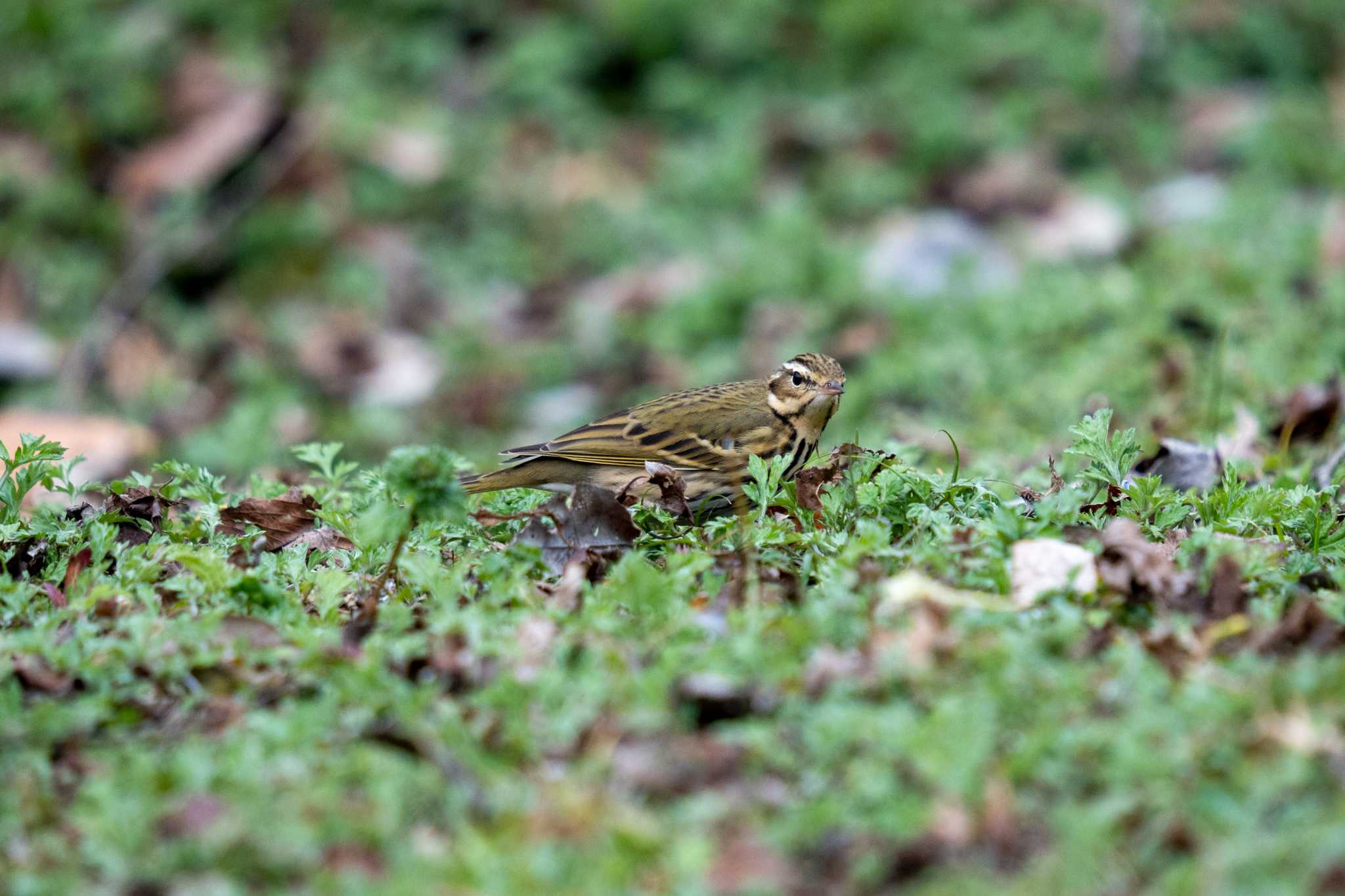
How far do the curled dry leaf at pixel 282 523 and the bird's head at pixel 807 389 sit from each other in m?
2.04

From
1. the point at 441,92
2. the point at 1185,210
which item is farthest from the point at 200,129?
the point at 1185,210

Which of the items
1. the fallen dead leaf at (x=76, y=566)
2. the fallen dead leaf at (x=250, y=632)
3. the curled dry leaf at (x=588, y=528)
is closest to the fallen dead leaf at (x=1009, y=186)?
the curled dry leaf at (x=588, y=528)

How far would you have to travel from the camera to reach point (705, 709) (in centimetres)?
368

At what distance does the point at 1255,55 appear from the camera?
A: 13.5m

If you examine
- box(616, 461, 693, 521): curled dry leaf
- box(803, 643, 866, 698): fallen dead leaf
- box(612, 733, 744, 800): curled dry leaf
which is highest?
box(616, 461, 693, 521): curled dry leaf

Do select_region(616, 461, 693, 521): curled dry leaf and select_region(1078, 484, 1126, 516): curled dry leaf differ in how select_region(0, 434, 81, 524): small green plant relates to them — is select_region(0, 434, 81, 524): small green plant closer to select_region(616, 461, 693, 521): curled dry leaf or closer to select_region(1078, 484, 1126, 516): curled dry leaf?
select_region(616, 461, 693, 521): curled dry leaf

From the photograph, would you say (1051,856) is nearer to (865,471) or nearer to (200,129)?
(865,471)

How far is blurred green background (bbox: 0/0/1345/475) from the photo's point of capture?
9.59m

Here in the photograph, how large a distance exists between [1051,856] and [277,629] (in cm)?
220

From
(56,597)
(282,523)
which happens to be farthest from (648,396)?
(56,597)

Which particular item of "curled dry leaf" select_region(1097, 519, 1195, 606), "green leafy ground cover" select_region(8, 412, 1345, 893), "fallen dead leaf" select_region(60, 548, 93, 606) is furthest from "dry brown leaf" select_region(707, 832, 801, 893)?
"fallen dead leaf" select_region(60, 548, 93, 606)

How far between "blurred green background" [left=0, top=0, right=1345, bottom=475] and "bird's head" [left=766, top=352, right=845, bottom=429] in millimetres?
1702

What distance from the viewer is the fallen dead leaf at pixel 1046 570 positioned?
409 centimetres

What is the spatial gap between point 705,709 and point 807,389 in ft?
9.40
